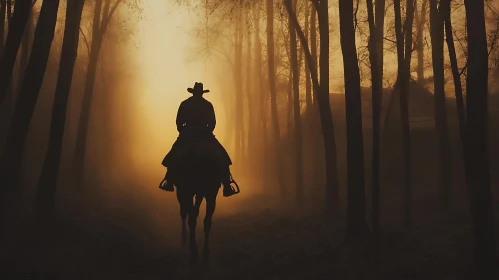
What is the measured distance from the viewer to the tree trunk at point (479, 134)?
21.3ft

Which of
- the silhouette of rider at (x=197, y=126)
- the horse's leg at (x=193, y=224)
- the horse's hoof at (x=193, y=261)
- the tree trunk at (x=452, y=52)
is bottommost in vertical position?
the horse's hoof at (x=193, y=261)

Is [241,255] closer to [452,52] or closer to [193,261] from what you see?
[193,261]

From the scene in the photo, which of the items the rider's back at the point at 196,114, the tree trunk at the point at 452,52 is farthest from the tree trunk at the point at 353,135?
the rider's back at the point at 196,114

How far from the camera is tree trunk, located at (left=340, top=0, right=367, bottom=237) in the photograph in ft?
30.7

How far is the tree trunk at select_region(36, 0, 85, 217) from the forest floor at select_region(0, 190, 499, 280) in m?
0.59

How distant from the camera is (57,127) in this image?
996 cm

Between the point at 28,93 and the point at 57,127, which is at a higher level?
the point at 28,93

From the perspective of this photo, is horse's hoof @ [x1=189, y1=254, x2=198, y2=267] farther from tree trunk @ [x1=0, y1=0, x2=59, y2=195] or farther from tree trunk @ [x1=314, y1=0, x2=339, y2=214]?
tree trunk @ [x1=314, y1=0, x2=339, y2=214]

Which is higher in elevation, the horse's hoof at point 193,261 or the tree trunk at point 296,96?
the tree trunk at point 296,96

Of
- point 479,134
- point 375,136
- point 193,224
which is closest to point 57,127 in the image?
point 193,224

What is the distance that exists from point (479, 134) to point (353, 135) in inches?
126

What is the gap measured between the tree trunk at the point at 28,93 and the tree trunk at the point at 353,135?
6.06m

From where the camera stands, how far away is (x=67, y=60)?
10.8 m

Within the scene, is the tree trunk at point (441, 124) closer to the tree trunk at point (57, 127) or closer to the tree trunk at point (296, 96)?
the tree trunk at point (296, 96)
